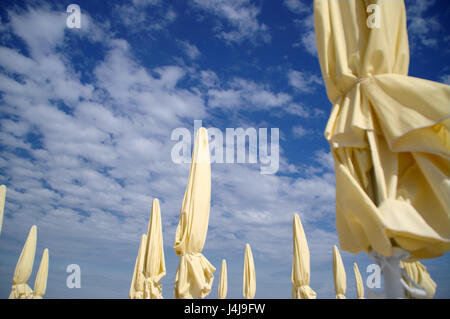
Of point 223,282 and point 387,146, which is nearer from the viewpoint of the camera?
point 387,146

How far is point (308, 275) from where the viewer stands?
775 centimetres

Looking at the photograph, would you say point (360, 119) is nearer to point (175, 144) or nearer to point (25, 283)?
point (175, 144)

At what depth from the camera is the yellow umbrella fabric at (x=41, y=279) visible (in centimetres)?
1130

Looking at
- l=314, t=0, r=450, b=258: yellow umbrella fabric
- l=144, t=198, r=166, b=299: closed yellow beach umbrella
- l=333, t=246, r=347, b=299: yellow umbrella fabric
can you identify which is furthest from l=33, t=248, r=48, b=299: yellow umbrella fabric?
l=314, t=0, r=450, b=258: yellow umbrella fabric

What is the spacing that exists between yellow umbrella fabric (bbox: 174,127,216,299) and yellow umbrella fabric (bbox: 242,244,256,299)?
728cm

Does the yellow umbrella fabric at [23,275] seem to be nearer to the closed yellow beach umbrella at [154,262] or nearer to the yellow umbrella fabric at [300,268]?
the closed yellow beach umbrella at [154,262]

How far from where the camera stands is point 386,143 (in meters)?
1.90

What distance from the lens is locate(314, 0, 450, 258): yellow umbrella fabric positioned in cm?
161

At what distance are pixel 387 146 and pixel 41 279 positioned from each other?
1405cm

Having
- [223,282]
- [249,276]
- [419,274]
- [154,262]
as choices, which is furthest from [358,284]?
[154,262]

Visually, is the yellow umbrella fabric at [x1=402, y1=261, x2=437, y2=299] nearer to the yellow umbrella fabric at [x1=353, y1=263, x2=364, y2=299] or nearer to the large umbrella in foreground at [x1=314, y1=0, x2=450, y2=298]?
the large umbrella in foreground at [x1=314, y1=0, x2=450, y2=298]

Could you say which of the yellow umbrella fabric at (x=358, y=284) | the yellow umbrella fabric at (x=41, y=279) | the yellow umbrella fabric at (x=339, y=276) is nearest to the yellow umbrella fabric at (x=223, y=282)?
the yellow umbrella fabric at (x=339, y=276)

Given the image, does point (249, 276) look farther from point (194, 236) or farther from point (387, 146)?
point (387, 146)

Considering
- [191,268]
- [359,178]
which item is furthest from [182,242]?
[359,178]
